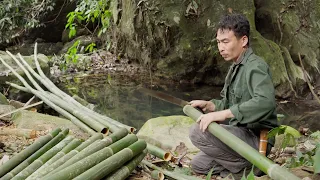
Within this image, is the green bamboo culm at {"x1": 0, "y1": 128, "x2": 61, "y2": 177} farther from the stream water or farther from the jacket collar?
the stream water

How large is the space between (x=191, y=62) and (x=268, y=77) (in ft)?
20.2

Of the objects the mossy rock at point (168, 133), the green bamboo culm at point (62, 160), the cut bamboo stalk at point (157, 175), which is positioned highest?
the green bamboo culm at point (62, 160)

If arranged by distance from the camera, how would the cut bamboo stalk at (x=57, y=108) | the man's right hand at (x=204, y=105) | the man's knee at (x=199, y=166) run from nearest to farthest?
the man's right hand at (x=204, y=105), the man's knee at (x=199, y=166), the cut bamboo stalk at (x=57, y=108)

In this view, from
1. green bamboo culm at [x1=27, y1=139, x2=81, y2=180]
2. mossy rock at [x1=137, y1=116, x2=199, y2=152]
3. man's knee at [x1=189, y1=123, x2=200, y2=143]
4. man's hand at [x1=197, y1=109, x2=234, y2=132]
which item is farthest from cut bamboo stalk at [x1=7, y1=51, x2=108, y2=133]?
man's hand at [x1=197, y1=109, x2=234, y2=132]

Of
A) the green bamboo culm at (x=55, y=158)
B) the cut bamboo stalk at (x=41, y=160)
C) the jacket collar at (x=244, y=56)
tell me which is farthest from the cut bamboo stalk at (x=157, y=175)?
the jacket collar at (x=244, y=56)

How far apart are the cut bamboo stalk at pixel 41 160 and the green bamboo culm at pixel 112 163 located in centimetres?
54

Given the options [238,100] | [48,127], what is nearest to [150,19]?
[48,127]

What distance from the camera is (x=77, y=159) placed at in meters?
2.63

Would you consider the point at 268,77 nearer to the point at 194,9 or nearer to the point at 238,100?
the point at 238,100

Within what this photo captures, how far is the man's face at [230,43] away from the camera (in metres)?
2.77

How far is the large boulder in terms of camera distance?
8.03 meters

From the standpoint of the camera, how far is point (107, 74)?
1011 cm

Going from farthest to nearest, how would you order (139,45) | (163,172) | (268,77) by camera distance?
(139,45) → (163,172) → (268,77)

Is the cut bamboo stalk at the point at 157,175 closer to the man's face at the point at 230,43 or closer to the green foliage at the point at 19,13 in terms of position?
the man's face at the point at 230,43
